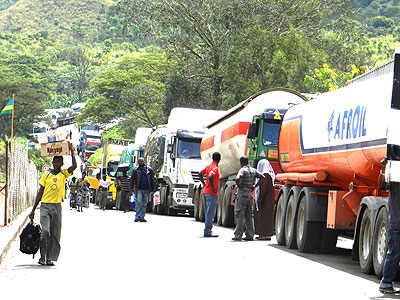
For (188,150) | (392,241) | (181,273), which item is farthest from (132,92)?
(392,241)

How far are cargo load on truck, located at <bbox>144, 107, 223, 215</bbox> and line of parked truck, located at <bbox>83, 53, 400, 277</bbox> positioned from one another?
3.95 metres

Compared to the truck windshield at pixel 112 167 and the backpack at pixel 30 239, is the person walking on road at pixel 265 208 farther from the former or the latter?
the truck windshield at pixel 112 167

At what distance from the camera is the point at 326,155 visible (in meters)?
15.9

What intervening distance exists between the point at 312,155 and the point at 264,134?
5.40 m

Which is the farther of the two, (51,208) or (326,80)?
(326,80)

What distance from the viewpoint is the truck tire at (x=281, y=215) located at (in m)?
18.6

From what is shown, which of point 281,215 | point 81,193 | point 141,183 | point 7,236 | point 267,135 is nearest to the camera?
point 7,236

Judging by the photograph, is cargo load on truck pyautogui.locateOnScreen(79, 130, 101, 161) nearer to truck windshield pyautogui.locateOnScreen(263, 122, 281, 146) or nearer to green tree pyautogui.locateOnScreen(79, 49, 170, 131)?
green tree pyautogui.locateOnScreen(79, 49, 170, 131)

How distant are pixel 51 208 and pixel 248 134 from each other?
33.1ft

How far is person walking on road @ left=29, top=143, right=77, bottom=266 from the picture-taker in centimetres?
1306

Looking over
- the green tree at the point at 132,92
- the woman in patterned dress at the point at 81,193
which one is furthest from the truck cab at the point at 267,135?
the green tree at the point at 132,92

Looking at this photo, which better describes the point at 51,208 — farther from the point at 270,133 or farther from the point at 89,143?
the point at 89,143

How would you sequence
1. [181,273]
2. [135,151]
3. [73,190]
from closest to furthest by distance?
[181,273] < [73,190] < [135,151]

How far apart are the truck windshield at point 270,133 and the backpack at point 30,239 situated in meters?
10.2
